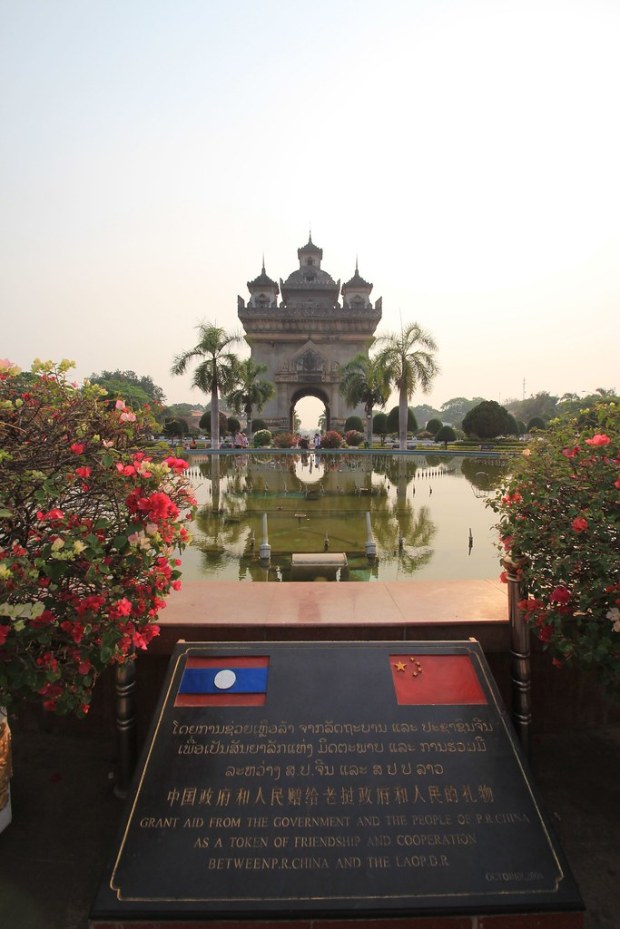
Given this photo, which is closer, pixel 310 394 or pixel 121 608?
pixel 121 608

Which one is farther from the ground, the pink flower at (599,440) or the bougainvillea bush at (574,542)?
the pink flower at (599,440)

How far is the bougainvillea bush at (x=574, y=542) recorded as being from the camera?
270 cm

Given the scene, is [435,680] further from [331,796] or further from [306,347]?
[306,347]

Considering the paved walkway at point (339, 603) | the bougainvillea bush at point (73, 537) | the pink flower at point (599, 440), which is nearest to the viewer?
the bougainvillea bush at point (73, 537)

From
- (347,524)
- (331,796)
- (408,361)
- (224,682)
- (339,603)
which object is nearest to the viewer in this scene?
(331,796)

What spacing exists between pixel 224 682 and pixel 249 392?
3934cm

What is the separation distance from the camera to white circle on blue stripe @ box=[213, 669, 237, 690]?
2.94 meters

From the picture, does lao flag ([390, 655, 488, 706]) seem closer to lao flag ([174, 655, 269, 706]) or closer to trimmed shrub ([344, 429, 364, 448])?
lao flag ([174, 655, 269, 706])

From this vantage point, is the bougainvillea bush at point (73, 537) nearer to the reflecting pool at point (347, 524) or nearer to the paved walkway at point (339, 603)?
the paved walkway at point (339, 603)

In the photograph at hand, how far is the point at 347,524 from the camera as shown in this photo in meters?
12.1

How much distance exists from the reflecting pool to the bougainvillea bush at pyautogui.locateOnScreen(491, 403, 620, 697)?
0.85 m

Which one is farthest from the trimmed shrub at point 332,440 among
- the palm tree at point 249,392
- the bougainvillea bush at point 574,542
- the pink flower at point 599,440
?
the pink flower at point 599,440

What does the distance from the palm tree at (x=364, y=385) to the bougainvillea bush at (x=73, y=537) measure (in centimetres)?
3416

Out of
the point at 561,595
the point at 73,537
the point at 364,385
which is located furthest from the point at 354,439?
the point at 73,537
